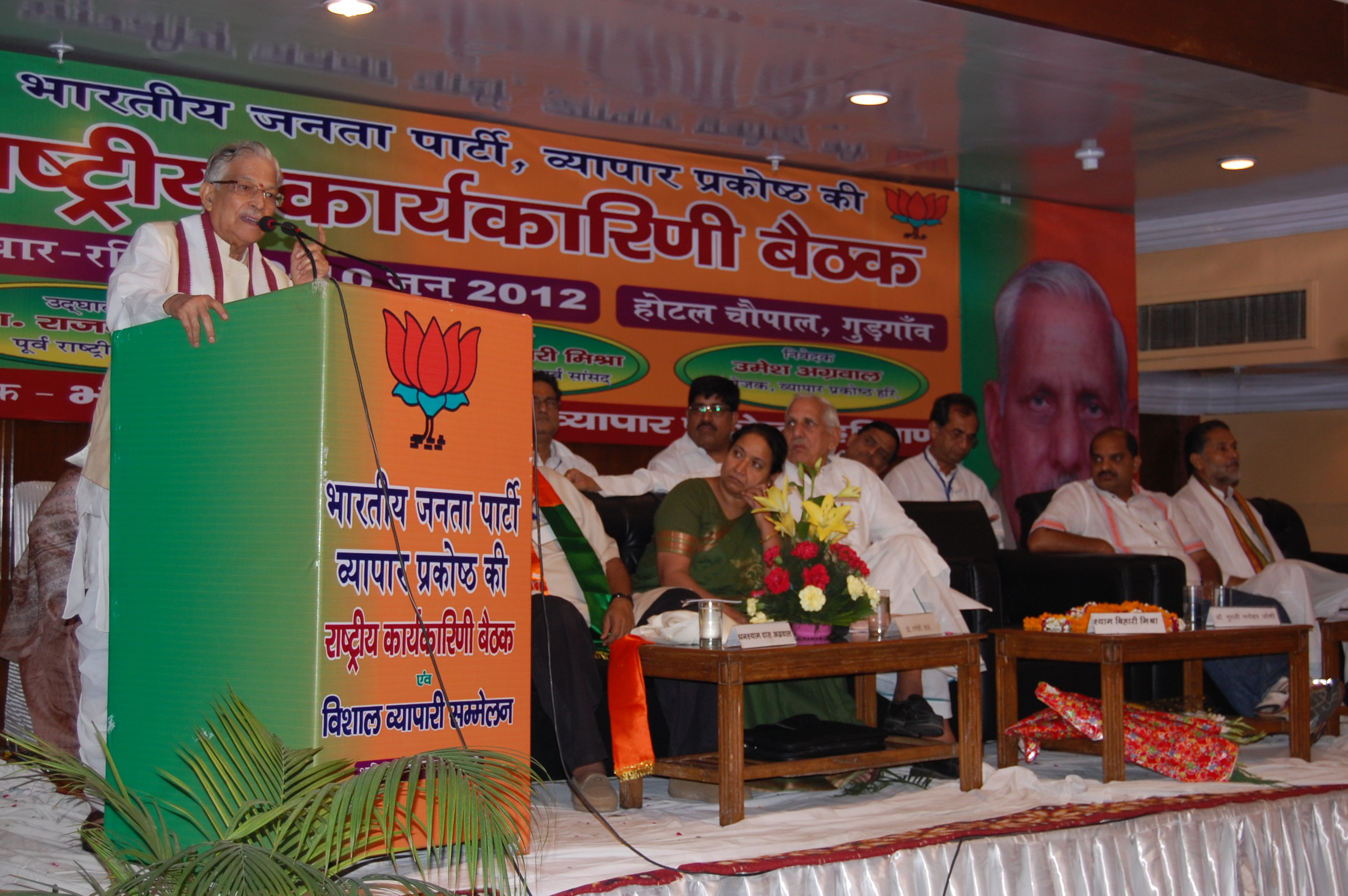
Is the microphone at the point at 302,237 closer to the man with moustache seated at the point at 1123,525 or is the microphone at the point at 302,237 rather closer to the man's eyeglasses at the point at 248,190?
the man's eyeglasses at the point at 248,190

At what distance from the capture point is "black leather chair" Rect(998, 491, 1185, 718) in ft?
15.1

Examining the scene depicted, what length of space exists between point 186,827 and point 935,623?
2265 mm

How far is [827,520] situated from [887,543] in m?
0.79

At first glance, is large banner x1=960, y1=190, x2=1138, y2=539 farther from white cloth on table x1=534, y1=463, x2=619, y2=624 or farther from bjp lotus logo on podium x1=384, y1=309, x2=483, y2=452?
bjp lotus logo on podium x1=384, y1=309, x2=483, y2=452

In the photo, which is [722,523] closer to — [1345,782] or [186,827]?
[1345,782]

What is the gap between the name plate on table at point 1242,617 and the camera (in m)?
4.27

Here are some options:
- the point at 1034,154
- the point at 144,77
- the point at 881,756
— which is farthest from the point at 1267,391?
the point at 144,77

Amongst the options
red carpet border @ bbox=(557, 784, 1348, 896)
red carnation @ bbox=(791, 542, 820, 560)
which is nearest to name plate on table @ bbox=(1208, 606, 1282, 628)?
red carpet border @ bbox=(557, 784, 1348, 896)

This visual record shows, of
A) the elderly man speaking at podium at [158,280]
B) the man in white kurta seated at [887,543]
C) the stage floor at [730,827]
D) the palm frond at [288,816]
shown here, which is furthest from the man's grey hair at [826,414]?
the palm frond at [288,816]

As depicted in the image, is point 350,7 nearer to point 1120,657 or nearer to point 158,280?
point 158,280

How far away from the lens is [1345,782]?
3795mm

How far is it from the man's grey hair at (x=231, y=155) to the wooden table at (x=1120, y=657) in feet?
8.56

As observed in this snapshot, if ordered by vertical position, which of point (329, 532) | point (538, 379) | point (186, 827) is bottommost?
point (186, 827)

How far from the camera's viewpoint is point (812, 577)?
11.8 ft
